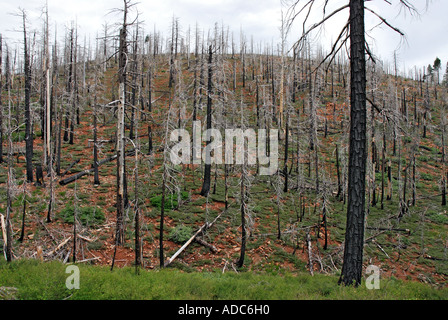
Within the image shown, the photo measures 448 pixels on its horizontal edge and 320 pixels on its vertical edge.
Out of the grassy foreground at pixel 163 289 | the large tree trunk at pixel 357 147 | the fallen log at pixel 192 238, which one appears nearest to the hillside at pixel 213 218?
the fallen log at pixel 192 238

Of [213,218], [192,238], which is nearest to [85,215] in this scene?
[192,238]

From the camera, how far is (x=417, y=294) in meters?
6.44

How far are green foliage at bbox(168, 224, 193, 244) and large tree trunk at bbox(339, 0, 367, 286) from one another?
8.72 metres

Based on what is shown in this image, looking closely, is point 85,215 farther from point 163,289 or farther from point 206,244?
point 163,289

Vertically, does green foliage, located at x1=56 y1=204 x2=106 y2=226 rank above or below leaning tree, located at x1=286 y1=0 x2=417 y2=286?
below

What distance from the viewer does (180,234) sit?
13.0 meters

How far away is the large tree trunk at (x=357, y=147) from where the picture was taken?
18.9 ft

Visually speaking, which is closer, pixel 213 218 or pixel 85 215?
pixel 85 215
